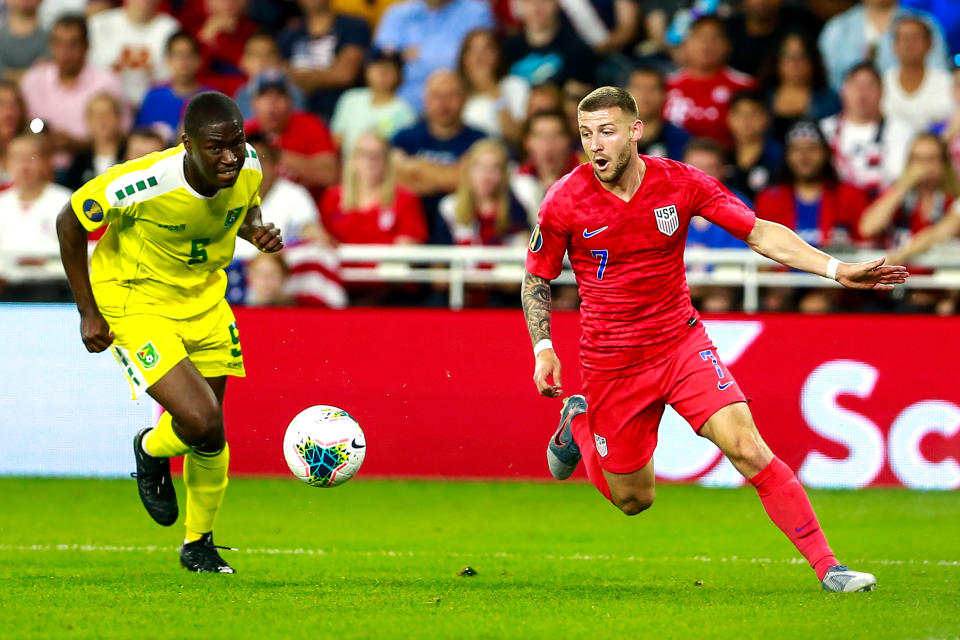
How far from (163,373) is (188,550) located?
107 centimetres

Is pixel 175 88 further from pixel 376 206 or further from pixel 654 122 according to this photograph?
pixel 654 122

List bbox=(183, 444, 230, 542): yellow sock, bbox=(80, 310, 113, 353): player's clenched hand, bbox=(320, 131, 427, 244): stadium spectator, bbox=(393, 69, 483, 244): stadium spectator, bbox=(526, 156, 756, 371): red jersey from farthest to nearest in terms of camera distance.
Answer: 1. bbox=(393, 69, 483, 244): stadium spectator
2. bbox=(320, 131, 427, 244): stadium spectator
3. bbox=(183, 444, 230, 542): yellow sock
4. bbox=(80, 310, 113, 353): player's clenched hand
5. bbox=(526, 156, 756, 371): red jersey

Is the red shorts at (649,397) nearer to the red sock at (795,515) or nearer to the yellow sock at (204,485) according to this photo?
the red sock at (795,515)

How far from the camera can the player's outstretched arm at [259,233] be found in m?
7.78

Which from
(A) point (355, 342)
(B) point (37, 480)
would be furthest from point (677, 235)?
(B) point (37, 480)

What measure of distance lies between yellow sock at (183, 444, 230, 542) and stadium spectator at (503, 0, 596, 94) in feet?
24.5

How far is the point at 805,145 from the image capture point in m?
12.7

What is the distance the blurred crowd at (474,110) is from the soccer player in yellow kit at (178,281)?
184 inches

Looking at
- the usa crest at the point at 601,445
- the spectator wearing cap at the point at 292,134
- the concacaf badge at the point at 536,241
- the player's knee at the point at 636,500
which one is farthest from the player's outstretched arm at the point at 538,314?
the spectator wearing cap at the point at 292,134

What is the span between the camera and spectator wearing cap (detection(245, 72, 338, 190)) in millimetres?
14000

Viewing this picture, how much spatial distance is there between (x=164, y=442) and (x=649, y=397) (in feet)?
8.65

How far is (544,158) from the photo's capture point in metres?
13.1

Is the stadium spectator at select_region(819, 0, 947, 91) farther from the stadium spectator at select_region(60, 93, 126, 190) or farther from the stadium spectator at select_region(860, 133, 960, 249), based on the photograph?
the stadium spectator at select_region(60, 93, 126, 190)

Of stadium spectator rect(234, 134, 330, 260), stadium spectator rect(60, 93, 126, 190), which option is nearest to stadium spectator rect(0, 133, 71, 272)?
stadium spectator rect(60, 93, 126, 190)
